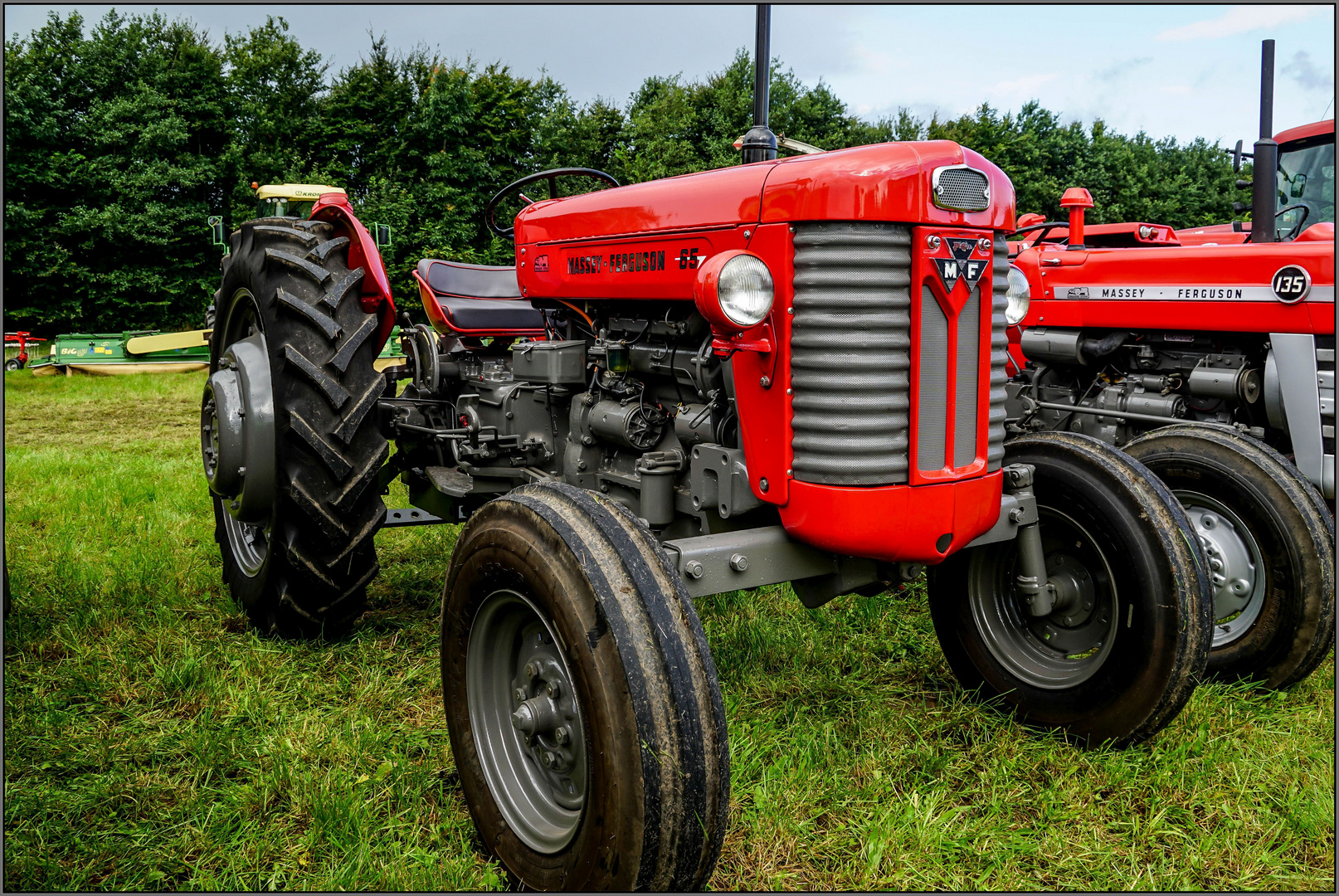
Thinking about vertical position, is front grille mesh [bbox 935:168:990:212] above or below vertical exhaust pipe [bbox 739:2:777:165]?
below

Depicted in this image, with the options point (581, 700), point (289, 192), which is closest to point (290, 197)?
point (289, 192)

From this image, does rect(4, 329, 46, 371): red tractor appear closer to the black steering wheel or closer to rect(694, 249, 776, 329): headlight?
the black steering wheel

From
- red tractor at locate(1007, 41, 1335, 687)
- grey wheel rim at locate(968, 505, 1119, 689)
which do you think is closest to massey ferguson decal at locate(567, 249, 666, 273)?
red tractor at locate(1007, 41, 1335, 687)

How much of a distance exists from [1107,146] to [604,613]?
31.0 m

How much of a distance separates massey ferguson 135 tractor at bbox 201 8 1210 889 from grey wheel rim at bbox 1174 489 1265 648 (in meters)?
0.95

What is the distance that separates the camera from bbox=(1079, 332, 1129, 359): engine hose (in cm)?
487

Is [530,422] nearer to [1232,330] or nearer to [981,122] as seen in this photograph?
[1232,330]

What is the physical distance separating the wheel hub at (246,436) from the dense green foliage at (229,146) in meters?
15.2

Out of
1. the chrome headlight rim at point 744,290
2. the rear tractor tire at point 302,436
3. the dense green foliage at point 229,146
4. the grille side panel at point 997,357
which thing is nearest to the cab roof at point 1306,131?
the grille side panel at point 997,357

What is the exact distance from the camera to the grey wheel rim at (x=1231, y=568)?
3.43m

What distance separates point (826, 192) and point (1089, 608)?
160 cm

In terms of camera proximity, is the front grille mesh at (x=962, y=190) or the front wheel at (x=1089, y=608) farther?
the front wheel at (x=1089, y=608)

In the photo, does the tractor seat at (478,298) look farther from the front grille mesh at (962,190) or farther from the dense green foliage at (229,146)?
the dense green foliage at (229,146)

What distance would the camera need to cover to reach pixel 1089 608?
289cm
